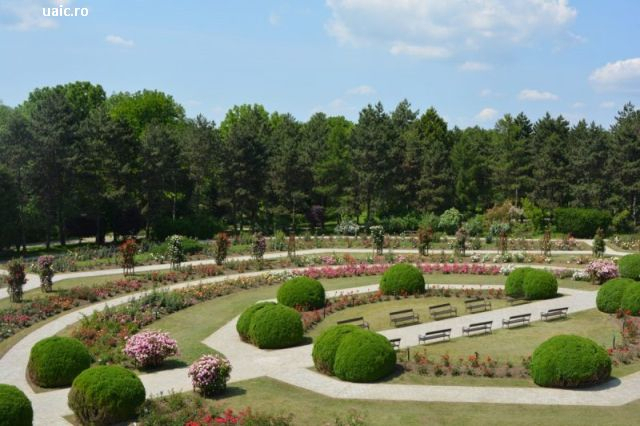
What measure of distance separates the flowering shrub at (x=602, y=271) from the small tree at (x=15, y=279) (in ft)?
85.9

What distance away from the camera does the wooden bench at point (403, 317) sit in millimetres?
23805

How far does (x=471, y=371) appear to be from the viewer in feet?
59.7

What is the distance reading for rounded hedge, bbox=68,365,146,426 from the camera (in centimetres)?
1437

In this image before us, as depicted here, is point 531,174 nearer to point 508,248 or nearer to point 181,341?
point 508,248

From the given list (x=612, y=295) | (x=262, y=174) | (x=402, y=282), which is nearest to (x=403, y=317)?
(x=402, y=282)

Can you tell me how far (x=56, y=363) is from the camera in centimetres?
1736

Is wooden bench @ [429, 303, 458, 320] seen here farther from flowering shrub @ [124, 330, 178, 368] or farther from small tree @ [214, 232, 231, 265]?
small tree @ [214, 232, 231, 265]

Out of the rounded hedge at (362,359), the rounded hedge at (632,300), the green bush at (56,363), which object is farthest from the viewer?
the rounded hedge at (632,300)

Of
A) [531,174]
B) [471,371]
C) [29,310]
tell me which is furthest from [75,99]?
[471,371]

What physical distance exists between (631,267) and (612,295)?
6.86m

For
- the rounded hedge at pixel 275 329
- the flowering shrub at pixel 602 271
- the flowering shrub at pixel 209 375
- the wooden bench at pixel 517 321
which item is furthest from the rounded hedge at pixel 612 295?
the flowering shrub at pixel 209 375

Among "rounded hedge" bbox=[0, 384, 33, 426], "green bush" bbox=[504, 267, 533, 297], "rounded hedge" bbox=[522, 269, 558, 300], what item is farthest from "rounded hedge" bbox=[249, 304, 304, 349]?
"rounded hedge" bbox=[522, 269, 558, 300]

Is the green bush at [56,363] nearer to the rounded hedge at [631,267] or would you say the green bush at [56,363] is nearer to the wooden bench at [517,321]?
the wooden bench at [517,321]

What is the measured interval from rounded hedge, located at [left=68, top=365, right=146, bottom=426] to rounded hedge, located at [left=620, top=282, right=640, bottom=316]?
1841cm
